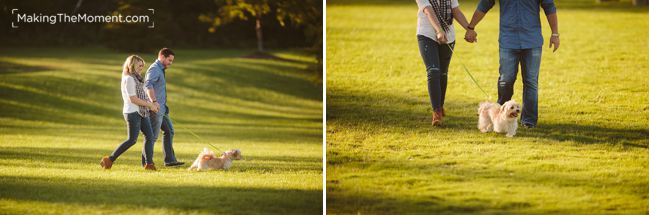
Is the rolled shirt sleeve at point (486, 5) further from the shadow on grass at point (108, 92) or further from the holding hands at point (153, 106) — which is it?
the shadow on grass at point (108, 92)

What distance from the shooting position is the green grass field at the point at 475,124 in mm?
6826

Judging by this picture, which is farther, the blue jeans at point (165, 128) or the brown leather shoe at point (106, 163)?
the brown leather shoe at point (106, 163)

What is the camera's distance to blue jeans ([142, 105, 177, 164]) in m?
7.89

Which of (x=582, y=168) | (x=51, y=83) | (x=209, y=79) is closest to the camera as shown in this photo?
(x=582, y=168)

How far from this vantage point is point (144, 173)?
26.0ft

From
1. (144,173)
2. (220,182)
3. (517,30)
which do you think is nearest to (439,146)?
(517,30)

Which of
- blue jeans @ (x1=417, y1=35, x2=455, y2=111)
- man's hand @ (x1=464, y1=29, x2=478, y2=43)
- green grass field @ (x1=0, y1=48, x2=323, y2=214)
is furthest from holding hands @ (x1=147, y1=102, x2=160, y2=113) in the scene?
man's hand @ (x1=464, y1=29, x2=478, y2=43)

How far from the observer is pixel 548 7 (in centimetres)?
714

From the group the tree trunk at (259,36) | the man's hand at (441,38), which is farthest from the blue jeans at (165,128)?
the tree trunk at (259,36)

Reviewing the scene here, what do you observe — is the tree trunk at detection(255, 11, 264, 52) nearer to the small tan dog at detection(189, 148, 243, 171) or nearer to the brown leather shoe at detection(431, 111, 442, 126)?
the small tan dog at detection(189, 148, 243, 171)

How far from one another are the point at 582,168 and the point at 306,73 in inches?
387

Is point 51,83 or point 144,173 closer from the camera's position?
point 144,173

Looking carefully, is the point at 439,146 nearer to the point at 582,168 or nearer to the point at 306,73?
the point at 582,168

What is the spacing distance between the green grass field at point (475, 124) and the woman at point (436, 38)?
191 mm
